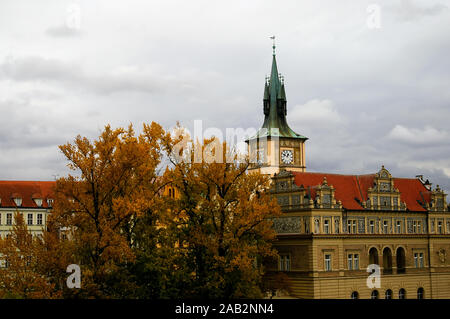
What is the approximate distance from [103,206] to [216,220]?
11.0 meters

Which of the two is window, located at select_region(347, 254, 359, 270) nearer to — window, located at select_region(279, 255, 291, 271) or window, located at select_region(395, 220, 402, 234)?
window, located at select_region(279, 255, 291, 271)

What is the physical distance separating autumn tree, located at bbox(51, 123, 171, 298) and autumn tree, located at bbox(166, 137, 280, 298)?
522 cm

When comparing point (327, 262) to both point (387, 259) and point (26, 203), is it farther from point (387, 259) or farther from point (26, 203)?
point (26, 203)

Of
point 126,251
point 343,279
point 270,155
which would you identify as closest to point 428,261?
point 343,279

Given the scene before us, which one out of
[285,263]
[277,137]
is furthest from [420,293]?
[277,137]

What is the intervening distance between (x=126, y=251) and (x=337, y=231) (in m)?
31.2

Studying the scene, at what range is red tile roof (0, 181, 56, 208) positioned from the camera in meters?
92.8

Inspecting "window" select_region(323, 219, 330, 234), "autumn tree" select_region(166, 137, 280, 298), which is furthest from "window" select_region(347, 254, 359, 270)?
"autumn tree" select_region(166, 137, 280, 298)

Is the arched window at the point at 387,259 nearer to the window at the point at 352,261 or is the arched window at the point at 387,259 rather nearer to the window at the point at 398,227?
the window at the point at 398,227

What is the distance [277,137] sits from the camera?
10538 cm

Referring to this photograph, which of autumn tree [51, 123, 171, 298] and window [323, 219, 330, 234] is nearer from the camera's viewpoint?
autumn tree [51, 123, 171, 298]

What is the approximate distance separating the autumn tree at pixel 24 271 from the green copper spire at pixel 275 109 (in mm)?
64184
